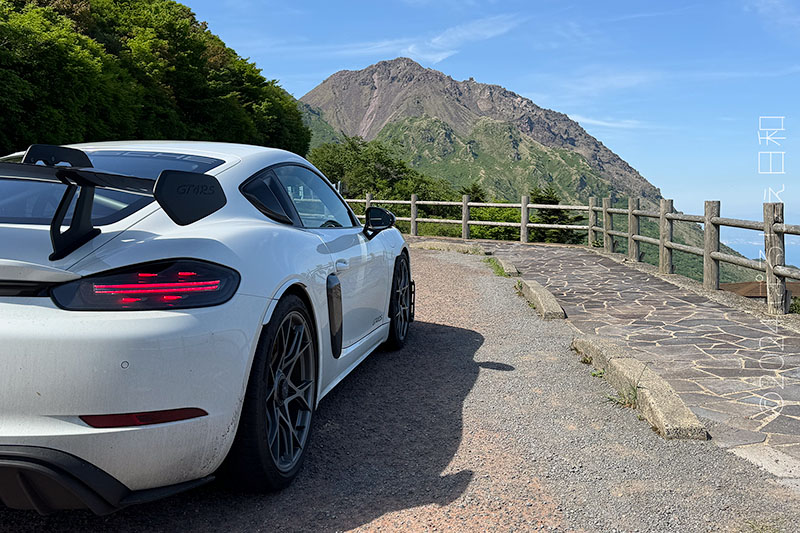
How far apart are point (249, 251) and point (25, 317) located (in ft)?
2.80

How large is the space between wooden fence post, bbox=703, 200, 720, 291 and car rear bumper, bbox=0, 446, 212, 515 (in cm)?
972

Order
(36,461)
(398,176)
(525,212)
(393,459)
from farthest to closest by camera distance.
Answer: (398,176) < (525,212) < (393,459) < (36,461)

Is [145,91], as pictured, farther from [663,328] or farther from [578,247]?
[663,328]

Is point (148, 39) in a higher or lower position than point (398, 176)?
higher

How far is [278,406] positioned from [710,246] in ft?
29.7

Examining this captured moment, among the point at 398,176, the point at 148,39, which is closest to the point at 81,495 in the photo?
the point at 148,39

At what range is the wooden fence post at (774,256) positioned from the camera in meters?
8.15

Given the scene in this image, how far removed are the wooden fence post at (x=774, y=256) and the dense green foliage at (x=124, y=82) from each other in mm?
22797

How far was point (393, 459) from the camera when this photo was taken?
3.46 m

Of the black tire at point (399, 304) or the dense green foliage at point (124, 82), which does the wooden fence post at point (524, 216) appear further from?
the dense green foliage at point (124, 82)

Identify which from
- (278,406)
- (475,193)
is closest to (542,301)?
(278,406)

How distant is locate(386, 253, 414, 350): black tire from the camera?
18.0 feet

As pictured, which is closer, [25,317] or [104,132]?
[25,317]

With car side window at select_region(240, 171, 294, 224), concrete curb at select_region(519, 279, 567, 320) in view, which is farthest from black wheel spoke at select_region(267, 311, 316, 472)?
concrete curb at select_region(519, 279, 567, 320)
